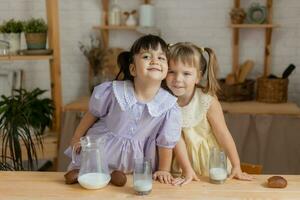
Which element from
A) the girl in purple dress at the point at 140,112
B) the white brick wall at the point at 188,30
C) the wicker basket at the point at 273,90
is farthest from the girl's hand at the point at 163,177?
the white brick wall at the point at 188,30

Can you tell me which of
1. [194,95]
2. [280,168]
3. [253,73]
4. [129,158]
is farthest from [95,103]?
[253,73]

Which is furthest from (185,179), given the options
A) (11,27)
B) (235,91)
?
(11,27)

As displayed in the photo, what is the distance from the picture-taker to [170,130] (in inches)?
62.5

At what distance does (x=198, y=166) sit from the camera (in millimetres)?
1796

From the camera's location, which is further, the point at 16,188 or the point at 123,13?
the point at 123,13

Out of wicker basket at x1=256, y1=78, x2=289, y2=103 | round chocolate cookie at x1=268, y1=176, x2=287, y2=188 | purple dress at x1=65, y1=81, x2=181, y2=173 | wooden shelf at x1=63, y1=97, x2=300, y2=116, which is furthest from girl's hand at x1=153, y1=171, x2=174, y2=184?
wicker basket at x1=256, y1=78, x2=289, y2=103

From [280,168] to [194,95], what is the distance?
1549 millimetres

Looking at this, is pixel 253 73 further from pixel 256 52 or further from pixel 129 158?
pixel 129 158

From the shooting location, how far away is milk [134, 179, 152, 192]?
1.34 m

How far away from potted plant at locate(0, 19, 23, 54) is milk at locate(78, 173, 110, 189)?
6.70 ft

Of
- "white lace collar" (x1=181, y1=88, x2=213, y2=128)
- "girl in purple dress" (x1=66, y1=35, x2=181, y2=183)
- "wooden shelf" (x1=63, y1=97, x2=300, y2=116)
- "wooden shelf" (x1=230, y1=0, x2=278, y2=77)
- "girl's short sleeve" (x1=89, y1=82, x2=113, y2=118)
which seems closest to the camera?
"girl in purple dress" (x1=66, y1=35, x2=181, y2=183)

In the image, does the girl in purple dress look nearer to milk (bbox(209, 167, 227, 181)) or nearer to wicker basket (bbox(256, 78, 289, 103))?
milk (bbox(209, 167, 227, 181))

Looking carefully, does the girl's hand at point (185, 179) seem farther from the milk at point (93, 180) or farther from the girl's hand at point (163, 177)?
the milk at point (93, 180)

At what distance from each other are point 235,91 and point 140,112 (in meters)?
1.77
